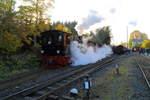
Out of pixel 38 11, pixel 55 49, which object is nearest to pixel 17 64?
pixel 55 49

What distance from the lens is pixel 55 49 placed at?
17.7 meters

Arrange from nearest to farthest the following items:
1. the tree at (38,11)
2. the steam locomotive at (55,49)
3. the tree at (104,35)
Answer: the steam locomotive at (55,49) → the tree at (38,11) → the tree at (104,35)

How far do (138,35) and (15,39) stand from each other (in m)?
137

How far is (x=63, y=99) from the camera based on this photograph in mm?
6848

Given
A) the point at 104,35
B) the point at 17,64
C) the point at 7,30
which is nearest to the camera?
the point at 7,30

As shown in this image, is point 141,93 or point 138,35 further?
point 138,35

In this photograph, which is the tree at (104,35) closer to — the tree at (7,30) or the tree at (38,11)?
the tree at (38,11)

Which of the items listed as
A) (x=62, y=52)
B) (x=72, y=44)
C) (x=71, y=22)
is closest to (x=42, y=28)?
(x=72, y=44)

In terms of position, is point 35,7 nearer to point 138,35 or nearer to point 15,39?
point 15,39

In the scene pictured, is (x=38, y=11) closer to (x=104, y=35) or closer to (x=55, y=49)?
(x=55, y=49)

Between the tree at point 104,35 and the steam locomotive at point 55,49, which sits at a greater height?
the tree at point 104,35

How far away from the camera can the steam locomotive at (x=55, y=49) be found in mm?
17250

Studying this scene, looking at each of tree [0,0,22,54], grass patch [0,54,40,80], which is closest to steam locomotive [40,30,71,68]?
grass patch [0,54,40,80]

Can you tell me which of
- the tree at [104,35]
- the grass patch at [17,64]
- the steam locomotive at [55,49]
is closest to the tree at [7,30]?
the grass patch at [17,64]
